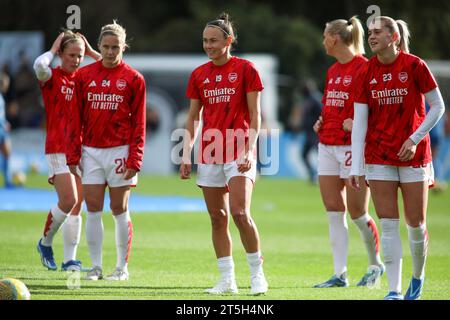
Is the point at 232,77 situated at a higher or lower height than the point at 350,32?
lower

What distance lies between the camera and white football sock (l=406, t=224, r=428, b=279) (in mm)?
8461

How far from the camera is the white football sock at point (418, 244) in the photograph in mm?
8461

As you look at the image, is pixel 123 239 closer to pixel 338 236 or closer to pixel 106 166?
pixel 106 166

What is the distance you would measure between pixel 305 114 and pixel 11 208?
10.4 metres

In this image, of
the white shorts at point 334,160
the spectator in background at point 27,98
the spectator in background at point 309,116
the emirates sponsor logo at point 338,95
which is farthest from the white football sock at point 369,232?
the spectator in background at point 27,98

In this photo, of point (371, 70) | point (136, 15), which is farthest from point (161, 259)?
point (136, 15)

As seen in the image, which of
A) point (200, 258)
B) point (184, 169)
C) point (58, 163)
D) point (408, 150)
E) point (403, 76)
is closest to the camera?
point (408, 150)

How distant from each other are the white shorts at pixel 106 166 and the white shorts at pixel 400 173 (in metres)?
2.66

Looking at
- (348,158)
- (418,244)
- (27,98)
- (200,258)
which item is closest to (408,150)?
(418,244)

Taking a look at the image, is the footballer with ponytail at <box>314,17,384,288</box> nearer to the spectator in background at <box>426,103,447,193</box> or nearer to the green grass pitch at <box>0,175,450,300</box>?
the green grass pitch at <box>0,175,450,300</box>

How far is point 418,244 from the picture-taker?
8500 mm

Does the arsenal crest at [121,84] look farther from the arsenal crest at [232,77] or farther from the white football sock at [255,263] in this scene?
the white football sock at [255,263]

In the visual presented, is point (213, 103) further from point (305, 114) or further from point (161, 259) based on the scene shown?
point (305, 114)

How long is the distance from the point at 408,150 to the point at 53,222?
4.33m
